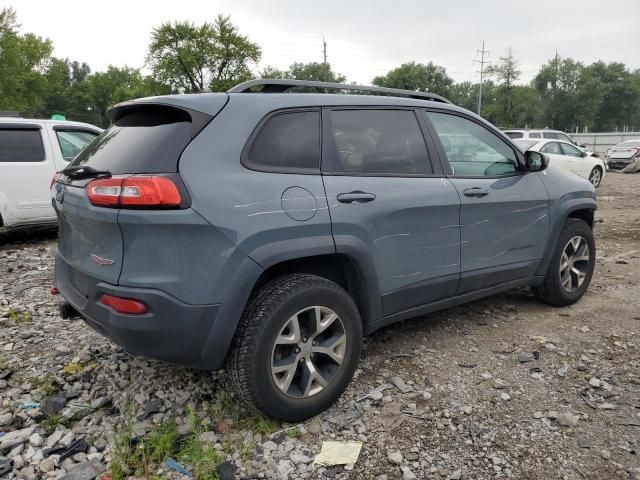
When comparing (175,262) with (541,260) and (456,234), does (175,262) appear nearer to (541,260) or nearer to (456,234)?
(456,234)

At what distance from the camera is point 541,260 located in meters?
4.17

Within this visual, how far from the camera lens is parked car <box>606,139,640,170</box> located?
21.4 m

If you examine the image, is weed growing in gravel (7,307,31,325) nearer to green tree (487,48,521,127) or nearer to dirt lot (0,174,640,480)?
dirt lot (0,174,640,480)

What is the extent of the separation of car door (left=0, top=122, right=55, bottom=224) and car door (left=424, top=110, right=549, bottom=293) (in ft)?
18.7

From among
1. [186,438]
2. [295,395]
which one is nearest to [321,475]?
[295,395]

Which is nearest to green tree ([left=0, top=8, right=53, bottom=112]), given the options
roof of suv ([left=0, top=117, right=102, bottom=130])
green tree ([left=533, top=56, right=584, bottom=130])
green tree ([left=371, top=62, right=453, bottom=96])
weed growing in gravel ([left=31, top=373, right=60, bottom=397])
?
roof of suv ([left=0, top=117, right=102, bottom=130])

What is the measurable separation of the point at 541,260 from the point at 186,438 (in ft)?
10.1

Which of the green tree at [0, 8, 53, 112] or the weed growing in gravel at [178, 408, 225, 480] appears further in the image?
the green tree at [0, 8, 53, 112]

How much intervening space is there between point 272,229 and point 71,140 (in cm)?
607

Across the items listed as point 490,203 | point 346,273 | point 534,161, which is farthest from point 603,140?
point 346,273

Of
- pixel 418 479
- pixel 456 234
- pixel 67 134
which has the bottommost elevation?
pixel 418 479

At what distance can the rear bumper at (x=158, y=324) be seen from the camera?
2330 millimetres

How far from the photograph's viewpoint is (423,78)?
8538 centimetres

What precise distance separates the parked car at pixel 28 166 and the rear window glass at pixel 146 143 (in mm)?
4704
